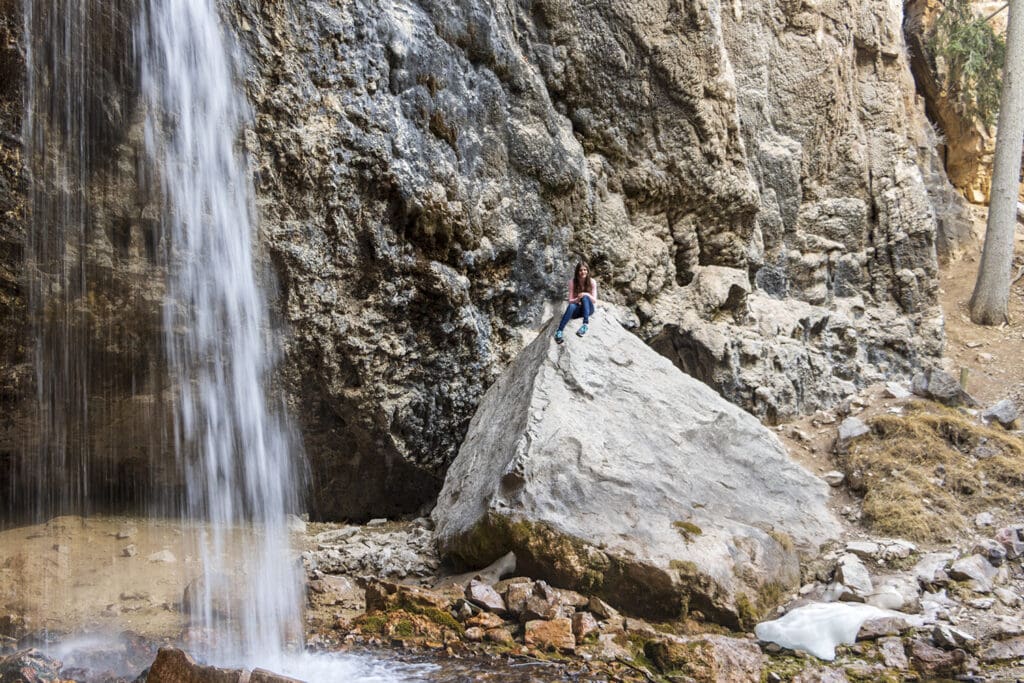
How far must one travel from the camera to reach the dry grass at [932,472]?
7.62 m

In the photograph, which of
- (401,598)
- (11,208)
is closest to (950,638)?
(401,598)

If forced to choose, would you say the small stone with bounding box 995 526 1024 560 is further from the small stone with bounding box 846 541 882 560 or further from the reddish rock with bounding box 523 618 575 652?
the reddish rock with bounding box 523 618 575 652

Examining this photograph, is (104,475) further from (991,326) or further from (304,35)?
(991,326)

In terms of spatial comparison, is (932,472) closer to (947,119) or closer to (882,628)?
(882,628)

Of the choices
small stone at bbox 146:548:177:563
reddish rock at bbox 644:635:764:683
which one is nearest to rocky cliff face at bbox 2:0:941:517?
small stone at bbox 146:548:177:563

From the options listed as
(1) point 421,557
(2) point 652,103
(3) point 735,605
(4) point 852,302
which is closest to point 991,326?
(4) point 852,302

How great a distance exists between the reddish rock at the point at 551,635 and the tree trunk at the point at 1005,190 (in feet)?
47.2

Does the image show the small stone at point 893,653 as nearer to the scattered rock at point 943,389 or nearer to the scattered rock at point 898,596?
the scattered rock at point 898,596

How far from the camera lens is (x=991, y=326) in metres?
15.7

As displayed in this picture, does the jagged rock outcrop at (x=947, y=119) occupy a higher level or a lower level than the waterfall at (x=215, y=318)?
higher

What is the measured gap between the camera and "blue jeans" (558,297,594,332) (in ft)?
27.2

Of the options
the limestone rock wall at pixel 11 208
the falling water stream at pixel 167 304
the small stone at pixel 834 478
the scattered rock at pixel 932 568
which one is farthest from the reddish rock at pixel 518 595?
the limestone rock wall at pixel 11 208

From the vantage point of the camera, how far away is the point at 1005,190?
602 inches

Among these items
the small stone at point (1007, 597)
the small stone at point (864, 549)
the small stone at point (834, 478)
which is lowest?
the small stone at point (1007, 597)
